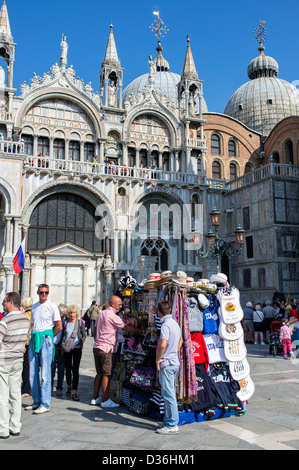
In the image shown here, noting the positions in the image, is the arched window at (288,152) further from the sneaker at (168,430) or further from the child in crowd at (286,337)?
the sneaker at (168,430)

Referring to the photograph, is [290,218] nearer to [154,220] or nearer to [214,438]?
[154,220]

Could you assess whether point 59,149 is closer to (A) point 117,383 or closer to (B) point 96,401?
(A) point 117,383

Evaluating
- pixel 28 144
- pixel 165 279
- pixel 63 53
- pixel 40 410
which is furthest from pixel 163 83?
pixel 40 410

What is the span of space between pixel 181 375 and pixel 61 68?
22.2 meters

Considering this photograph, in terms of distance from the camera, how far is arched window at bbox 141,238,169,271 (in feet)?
80.9

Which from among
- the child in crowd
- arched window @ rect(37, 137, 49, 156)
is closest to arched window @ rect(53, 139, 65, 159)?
arched window @ rect(37, 137, 49, 156)

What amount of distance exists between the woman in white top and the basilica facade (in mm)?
5248

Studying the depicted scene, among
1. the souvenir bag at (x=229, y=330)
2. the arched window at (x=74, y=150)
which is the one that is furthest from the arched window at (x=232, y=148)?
the souvenir bag at (x=229, y=330)

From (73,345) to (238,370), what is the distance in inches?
110

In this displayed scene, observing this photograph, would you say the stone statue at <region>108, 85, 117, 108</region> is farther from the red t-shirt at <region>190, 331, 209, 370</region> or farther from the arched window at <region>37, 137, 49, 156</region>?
the red t-shirt at <region>190, 331, 209, 370</region>

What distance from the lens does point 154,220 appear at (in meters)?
25.1

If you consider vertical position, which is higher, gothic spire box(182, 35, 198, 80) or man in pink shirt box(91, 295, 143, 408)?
gothic spire box(182, 35, 198, 80)

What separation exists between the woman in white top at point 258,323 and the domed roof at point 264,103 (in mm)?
28043
